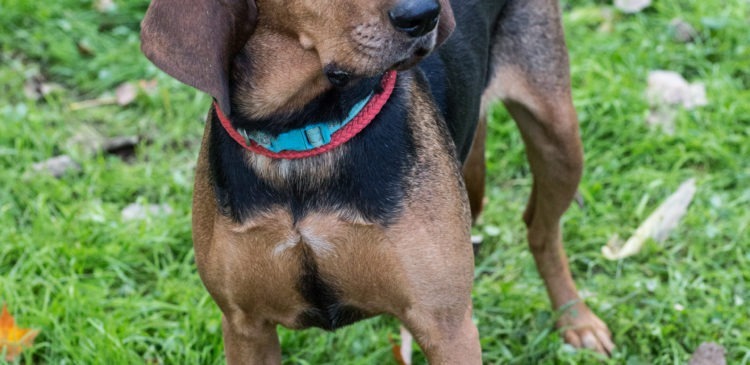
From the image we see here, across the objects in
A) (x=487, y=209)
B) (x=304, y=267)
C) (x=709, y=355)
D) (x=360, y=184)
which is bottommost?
(x=487, y=209)

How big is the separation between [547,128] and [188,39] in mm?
2023

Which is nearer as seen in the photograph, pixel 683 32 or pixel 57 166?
pixel 57 166

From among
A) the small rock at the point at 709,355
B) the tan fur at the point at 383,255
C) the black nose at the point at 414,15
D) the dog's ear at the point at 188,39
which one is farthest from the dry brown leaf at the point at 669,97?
the dog's ear at the point at 188,39

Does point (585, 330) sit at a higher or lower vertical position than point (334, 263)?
lower

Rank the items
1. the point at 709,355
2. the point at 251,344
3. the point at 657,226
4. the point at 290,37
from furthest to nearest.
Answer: the point at 657,226 < the point at 709,355 < the point at 251,344 < the point at 290,37

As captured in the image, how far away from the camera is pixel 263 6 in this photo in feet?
10.3

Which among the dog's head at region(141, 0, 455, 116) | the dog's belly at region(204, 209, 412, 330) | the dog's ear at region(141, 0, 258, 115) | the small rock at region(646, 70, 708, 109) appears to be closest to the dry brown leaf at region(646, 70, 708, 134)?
the small rock at region(646, 70, 708, 109)

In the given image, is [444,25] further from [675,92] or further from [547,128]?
[675,92]

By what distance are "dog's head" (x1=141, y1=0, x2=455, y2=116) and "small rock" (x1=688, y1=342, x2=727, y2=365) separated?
2038 millimetres

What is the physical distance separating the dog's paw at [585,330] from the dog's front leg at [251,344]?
1.49m

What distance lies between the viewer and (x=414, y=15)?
293 cm

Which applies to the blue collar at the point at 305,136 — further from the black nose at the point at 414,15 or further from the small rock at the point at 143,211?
the small rock at the point at 143,211

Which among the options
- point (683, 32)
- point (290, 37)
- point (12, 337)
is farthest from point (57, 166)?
point (683, 32)

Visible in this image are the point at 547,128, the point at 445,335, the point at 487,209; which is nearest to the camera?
the point at 445,335
